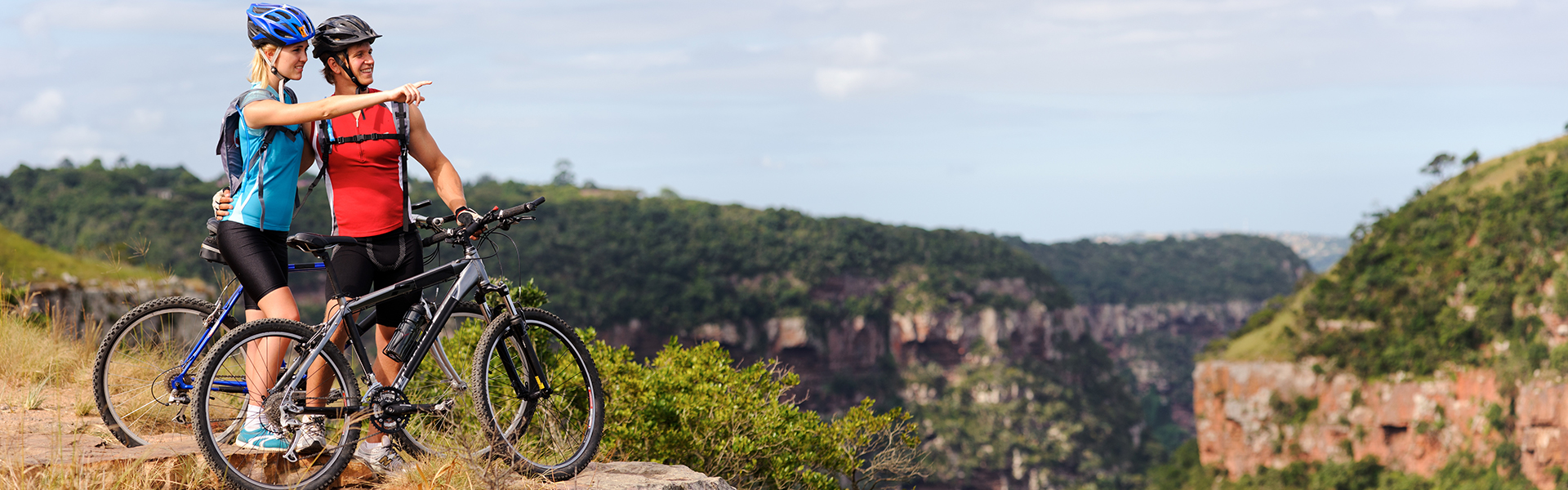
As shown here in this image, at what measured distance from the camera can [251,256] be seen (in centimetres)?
445

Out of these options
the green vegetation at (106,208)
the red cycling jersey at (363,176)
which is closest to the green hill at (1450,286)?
the red cycling jersey at (363,176)

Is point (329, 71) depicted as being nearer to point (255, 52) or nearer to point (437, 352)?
point (255, 52)

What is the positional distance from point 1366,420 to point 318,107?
207 ft

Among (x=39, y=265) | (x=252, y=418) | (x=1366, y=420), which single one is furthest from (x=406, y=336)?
(x=1366, y=420)

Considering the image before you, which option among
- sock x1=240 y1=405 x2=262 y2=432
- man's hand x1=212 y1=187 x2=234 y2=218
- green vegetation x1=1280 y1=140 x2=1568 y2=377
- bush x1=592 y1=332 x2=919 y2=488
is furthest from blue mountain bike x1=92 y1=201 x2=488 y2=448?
green vegetation x1=1280 y1=140 x2=1568 y2=377

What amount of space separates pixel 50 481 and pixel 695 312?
3224 inches

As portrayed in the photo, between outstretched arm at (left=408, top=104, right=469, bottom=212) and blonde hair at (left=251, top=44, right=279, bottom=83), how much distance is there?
0.60 meters

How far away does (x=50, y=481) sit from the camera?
13.7ft

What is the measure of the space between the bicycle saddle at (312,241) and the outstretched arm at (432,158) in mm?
520

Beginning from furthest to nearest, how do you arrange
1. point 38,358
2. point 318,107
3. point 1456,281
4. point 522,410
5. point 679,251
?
Answer: 1. point 679,251
2. point 1456,281
3. point 38,358
4. point 522,410
5. point 318,107

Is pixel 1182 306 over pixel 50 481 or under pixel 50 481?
under

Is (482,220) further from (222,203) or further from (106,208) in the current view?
(106,208)

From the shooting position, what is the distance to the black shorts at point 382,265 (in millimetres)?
4547

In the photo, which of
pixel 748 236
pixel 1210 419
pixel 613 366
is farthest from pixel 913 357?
pixel 613 366
